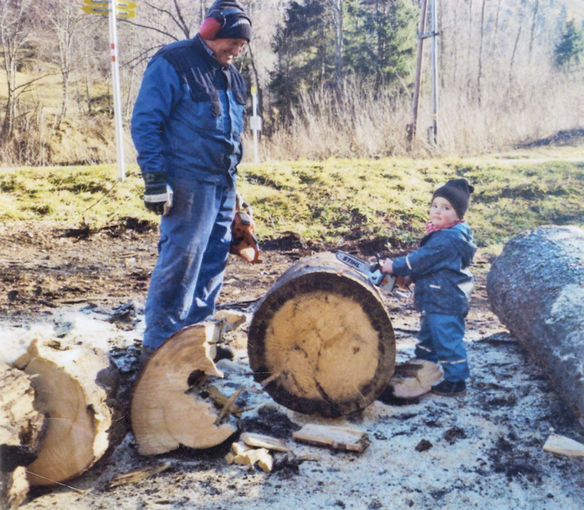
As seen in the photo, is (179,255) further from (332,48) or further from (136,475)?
(332,48)

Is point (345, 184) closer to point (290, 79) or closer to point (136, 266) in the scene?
point (136, 266)

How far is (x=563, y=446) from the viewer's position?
104 inches

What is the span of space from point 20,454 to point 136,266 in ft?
12.4

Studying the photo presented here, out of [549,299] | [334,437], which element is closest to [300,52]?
[549,299]

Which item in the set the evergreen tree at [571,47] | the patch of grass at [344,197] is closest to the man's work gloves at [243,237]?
the patch of grass at [344,197]

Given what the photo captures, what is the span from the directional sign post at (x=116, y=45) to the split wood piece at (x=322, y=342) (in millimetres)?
5687

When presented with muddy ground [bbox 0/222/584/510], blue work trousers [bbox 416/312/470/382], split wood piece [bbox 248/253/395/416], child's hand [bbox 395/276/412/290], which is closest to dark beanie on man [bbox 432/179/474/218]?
child's hand [bbox 395/276/412/290]

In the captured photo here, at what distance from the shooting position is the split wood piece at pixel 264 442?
2637mm

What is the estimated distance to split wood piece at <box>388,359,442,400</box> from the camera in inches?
127

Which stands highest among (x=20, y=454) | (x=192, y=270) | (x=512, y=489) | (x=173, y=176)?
(x=173, y=176)

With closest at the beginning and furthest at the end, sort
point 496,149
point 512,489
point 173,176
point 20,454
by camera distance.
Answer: point 20,454 → point 512,489 → point 173,176 → point 496,149

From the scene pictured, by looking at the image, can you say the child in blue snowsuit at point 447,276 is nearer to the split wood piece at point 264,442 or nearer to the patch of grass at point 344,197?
the split wood piece at point 264,442

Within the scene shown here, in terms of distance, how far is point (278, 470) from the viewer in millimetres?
2537

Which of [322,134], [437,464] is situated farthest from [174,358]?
[322,134]
